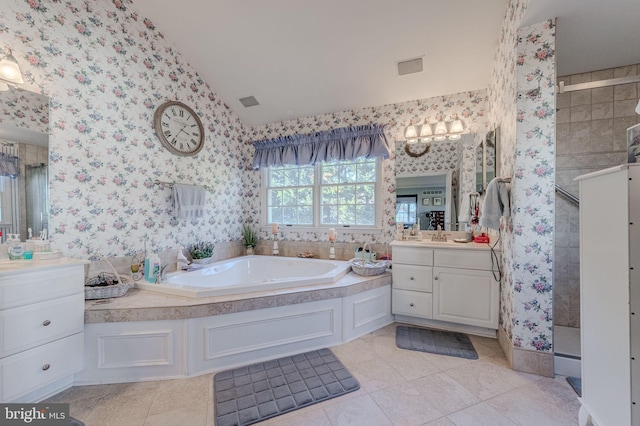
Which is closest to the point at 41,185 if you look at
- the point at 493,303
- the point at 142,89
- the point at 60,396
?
the point at 142,89

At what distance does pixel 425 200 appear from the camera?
3059 mm

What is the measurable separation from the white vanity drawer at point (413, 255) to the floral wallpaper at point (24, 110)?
10.3ft

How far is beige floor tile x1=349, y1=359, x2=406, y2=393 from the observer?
1.79m

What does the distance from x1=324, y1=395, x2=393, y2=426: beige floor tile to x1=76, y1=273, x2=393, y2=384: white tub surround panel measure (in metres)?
0.66

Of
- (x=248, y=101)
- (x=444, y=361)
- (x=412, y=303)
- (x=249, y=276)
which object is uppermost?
(x=248, y=101)

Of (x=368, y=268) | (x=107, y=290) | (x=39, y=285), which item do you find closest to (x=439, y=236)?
(x=368, y=268)

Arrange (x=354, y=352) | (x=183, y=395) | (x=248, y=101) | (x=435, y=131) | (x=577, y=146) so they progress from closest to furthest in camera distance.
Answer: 1. (x=183, y=395)
2. (x=354, y=352)
3. (x=577, y=146)
4. (x=435, y=131)
5. (x=248, y=101)

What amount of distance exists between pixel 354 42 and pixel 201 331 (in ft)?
9.16

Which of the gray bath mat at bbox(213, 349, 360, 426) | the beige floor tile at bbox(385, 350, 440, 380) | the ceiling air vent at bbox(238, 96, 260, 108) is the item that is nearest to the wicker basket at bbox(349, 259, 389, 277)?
the beige floor tile at bbox(385, 350, 440, 380)

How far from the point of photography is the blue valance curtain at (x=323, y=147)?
10.5 ft

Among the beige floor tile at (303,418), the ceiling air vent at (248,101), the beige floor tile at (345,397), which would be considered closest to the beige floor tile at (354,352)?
the beige floor tile at (345,397)

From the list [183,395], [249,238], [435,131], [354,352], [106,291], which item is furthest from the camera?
[249,238]

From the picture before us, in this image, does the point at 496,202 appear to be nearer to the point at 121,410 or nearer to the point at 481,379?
the point at 481,379

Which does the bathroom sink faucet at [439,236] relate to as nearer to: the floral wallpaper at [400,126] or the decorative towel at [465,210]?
the decorative towel at [465,210]
